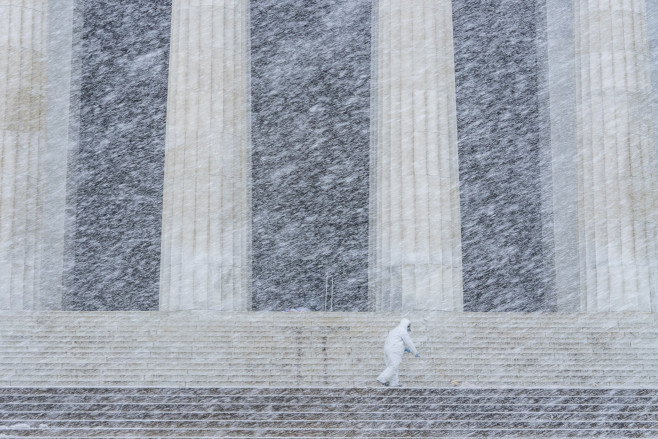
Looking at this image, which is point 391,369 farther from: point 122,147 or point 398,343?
point 122,147

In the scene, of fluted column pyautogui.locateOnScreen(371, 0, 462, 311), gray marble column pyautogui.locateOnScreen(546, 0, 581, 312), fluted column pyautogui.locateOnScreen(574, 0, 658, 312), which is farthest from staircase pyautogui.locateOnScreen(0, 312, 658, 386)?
gray marble column pyautogui.locateOnScreen(546, 0, 581, 312)

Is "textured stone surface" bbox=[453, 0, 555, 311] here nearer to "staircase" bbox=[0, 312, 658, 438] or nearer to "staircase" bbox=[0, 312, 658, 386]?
"staircase" bbox=[0, 312, 658, 438]

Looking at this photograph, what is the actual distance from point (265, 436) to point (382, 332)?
9172 mm

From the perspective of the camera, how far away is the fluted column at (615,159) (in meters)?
31.5

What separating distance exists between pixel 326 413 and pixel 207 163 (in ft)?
42.7

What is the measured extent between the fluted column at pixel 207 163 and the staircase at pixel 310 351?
8.30 ft

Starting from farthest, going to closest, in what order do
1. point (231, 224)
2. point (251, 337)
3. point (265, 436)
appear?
point (231, 224), point (251, 337), point (265, 436)

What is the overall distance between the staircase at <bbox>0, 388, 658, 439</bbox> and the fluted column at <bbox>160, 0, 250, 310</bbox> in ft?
34.8

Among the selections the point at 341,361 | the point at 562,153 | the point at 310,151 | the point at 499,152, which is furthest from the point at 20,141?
the point at 499,152

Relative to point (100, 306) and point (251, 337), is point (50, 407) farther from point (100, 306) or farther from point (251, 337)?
point (100, 306)

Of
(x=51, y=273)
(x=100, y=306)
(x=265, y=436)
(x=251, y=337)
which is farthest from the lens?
(x=100, y=306)

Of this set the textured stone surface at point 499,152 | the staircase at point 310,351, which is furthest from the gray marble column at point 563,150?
the textured stone surface at point 499,152

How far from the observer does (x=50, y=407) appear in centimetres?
1962

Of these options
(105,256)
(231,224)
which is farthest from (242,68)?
(105,256)
